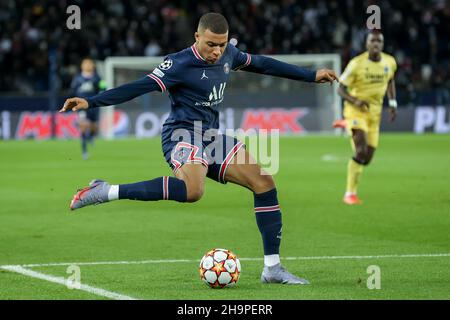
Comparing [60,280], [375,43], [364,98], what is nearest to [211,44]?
[60,280]

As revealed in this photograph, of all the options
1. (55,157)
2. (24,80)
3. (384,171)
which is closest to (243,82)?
(24,80)

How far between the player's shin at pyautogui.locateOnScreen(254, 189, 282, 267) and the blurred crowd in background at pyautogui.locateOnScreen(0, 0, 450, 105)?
25003 millimetres

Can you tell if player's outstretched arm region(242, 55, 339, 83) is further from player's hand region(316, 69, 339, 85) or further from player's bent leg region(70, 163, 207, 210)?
player's bent leg region(70, 163, 207, 210)

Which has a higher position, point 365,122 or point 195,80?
A: point 195,80

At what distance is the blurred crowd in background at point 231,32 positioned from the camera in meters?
33.6

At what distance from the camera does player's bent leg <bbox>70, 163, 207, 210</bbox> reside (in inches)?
311

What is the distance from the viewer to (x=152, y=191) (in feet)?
26.0

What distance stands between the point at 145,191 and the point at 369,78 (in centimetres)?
780

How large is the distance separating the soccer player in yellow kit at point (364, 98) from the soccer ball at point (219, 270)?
675 centimetres

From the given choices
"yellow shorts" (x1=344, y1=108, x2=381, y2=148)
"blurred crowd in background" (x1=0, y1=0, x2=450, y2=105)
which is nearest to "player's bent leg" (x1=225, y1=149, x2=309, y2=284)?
"yellow shorts" (x1=344, y1=108, x2=381, y2=148)

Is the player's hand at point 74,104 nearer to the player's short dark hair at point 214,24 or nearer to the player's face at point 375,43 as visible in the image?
the player's short dark hair at point 214,24

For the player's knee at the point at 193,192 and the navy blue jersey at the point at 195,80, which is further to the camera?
the navy blue jersey at the point at 195,80

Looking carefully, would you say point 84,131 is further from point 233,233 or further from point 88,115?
point 233,233

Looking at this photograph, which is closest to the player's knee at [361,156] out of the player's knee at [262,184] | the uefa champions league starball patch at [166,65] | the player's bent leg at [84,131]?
the player's knee at [262,184]
